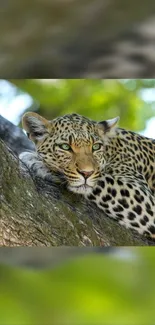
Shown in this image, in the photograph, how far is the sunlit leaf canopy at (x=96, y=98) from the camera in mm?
3953

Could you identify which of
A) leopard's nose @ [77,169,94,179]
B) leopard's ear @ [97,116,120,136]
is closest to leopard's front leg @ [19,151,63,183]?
leopard's nose @ [77,169,94,179]

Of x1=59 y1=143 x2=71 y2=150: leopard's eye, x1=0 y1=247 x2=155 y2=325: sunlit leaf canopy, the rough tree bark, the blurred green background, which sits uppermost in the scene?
the blurred green background

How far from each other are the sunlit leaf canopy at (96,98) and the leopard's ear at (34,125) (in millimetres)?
140

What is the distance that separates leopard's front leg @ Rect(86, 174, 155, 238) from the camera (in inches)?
129

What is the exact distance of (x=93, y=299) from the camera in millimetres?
3029

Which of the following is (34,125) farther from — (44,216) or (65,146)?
(44,216)

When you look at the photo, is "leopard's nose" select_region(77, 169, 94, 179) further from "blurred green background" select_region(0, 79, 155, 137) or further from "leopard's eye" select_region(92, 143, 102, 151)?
"blurred green background" select_region(0, 79, 155, 137)
